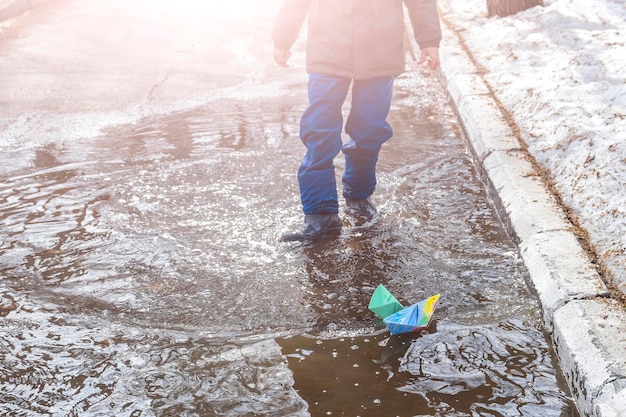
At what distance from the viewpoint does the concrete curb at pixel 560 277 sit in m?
2.65

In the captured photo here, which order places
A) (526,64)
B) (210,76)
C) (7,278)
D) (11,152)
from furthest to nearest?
1. (210,76)
2. (526,64)
3. (11,152)
4. (7,278)

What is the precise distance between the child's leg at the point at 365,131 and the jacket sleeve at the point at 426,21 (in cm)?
29

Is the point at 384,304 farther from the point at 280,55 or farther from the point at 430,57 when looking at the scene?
Answer: the point at 280,55

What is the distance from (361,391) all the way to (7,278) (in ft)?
5.98

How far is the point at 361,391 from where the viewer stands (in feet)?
9.09

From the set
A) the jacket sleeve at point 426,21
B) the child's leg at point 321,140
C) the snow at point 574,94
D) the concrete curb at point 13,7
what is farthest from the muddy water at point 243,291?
the concrete curb at point 13,7

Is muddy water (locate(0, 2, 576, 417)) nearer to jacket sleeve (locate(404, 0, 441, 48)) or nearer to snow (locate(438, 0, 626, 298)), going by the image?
snow (locate(438, 0, 626, 298))

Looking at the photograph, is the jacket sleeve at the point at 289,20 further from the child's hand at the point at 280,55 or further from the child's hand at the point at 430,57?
the child's hand at the point at 430,57

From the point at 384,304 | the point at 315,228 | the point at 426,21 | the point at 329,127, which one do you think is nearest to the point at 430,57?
the point at 426,21

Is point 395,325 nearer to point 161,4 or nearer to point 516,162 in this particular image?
point 516,162

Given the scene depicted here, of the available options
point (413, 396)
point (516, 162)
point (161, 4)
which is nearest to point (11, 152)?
point (516, 162)

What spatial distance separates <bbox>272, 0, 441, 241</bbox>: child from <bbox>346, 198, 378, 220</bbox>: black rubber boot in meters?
0.01

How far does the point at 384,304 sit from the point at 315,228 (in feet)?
3.14

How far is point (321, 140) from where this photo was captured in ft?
13.7
